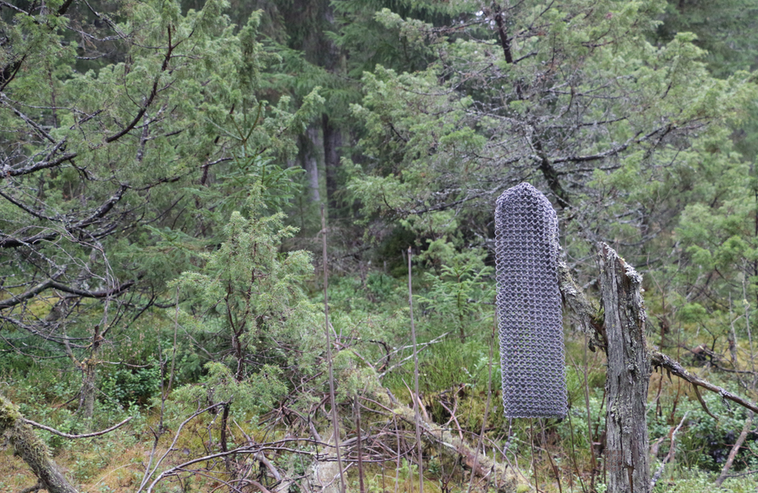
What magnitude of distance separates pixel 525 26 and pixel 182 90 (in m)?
4.00

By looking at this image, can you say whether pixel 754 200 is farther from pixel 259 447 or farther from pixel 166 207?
pixel 166 207

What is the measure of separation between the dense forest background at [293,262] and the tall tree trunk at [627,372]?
0.78 feet

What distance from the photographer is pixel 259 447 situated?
2889mm

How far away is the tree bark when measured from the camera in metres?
2.11

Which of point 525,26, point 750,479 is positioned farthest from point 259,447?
point 525,26

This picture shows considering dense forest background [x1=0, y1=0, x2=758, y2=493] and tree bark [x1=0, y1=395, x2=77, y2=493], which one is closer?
tree bark [x1=0, y1=395, x2=77, y2=493]

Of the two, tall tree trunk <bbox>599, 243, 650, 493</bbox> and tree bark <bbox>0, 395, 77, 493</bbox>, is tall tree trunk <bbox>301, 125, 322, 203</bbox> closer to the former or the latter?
tree bark <bbox>0, 395, 77, 493</bbox>

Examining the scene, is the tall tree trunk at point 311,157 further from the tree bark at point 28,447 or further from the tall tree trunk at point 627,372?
the tall tree trunk at point 627,372

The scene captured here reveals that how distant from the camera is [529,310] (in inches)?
87.7

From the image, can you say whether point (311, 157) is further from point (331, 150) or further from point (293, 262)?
point (293, 262)

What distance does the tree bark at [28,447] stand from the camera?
2.11 m

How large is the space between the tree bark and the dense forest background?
0.40 metres

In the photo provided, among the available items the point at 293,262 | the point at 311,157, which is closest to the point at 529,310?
the point at 293,262

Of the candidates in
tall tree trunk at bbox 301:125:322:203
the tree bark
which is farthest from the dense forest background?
tall tree trunk at bbox 301:125:322:203
